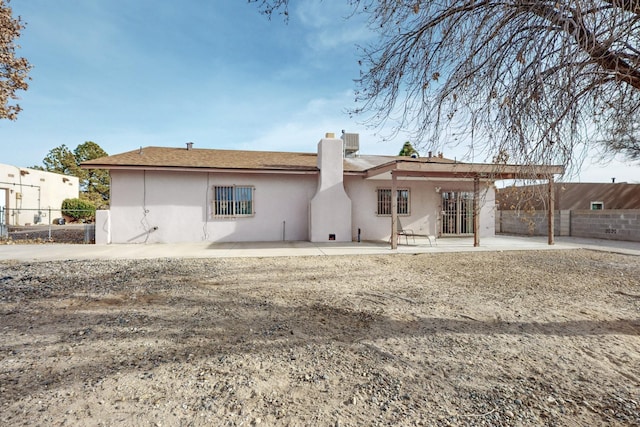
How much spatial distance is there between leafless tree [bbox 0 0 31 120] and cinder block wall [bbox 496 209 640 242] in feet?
64.4

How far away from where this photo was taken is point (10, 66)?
1014 centimetres

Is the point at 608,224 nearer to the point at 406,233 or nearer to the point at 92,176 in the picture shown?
the point at 406,233

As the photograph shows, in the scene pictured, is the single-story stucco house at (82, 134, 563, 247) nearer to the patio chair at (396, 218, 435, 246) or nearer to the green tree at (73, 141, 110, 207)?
the patio chair at (396, 218, 435, 246)

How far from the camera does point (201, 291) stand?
543 cm

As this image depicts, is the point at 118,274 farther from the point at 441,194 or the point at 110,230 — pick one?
the point at 441,194

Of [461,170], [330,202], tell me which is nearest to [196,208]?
[330,202]

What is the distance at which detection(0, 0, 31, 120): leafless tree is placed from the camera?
9727 millimetres

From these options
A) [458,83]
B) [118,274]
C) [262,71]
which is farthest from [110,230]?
[458,83]

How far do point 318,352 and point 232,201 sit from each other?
35.1ft

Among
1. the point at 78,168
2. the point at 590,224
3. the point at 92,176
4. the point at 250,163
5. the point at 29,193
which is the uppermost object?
the point at 78,168

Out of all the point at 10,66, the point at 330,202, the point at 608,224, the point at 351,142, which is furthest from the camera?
the point at 351,142

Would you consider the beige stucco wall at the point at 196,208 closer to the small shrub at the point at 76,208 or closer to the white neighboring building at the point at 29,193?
the white neighboring building at the point at 29,193

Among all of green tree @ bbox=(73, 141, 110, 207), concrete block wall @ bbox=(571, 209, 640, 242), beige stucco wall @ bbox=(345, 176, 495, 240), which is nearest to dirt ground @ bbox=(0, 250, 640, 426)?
beige stucco wall @ bbox=(345, 176, 495, 240)

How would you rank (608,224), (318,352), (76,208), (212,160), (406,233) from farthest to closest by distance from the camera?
(76,208) → (608,224) → (212,160) → (406,233) → (318,352)
